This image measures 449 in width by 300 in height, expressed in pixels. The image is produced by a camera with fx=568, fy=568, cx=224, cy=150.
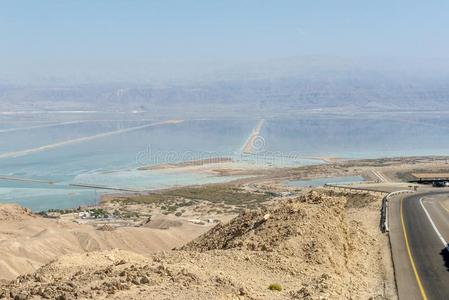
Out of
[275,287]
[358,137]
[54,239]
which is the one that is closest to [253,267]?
[275,287]

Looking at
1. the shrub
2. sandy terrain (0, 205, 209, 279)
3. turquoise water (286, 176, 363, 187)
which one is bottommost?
turquoise water (286, 176, 363, 187)

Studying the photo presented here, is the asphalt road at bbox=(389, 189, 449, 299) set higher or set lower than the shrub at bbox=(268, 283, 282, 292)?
lower

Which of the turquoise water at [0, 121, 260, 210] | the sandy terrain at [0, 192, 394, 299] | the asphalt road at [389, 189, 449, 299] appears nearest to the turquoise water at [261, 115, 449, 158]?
the turquoise water at [0, 121, 260, 210]

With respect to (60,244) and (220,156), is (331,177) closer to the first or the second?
(220,156)

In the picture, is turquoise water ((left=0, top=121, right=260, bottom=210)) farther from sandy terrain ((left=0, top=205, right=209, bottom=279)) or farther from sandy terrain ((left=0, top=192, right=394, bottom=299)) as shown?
sandy terrain ((left=0, top=192, right=394, bottom=299))

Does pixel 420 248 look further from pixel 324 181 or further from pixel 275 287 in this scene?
pixel 324 181

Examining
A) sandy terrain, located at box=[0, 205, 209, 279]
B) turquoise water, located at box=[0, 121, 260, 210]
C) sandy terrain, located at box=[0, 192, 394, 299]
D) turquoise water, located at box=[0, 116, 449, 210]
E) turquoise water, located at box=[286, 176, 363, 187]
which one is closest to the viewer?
sandy terrain, located at box=[0, 192, 394, 299]

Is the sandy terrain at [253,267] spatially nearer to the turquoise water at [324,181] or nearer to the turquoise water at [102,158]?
the turquoise water at [102,158]
